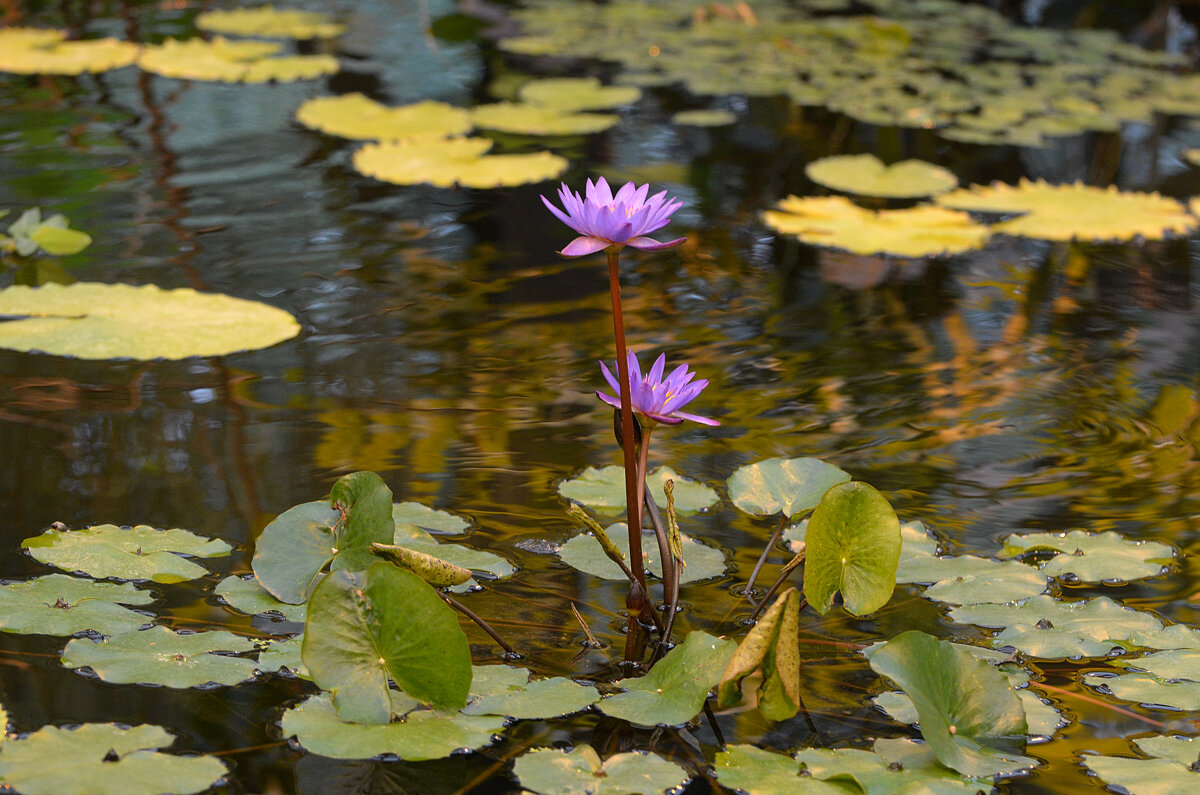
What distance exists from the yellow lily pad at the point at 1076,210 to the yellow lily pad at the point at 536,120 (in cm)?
95

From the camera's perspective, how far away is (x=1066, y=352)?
6.52 ft

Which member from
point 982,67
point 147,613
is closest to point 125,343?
point 147,613

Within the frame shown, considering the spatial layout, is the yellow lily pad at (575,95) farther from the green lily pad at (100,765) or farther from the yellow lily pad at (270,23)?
the green lily pad at (100,765)

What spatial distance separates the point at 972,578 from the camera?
1188 millimetres

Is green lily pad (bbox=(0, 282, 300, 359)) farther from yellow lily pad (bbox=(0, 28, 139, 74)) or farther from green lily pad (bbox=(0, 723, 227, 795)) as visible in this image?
yellow lily pad (bbox=(0, 28, 139, 74))

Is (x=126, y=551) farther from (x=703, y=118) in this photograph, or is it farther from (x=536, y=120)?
(x=703, y=118)

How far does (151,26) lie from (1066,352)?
3.13 m

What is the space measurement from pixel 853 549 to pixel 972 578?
→ 0.75 ft

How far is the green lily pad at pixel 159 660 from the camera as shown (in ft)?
3.06

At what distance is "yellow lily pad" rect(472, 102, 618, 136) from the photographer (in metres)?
3.01

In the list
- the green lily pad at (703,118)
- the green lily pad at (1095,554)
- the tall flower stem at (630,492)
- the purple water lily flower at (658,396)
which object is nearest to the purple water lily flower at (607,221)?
the tall flower stem at (630,492)

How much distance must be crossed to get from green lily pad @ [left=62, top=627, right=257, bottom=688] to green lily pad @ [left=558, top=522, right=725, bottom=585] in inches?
14.4

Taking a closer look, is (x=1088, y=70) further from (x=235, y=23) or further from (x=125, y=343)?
(x=125, y=343)

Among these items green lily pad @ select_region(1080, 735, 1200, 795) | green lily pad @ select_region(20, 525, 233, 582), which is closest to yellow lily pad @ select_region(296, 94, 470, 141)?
green lily pad @ select_region(20, 525, 233, 582)
